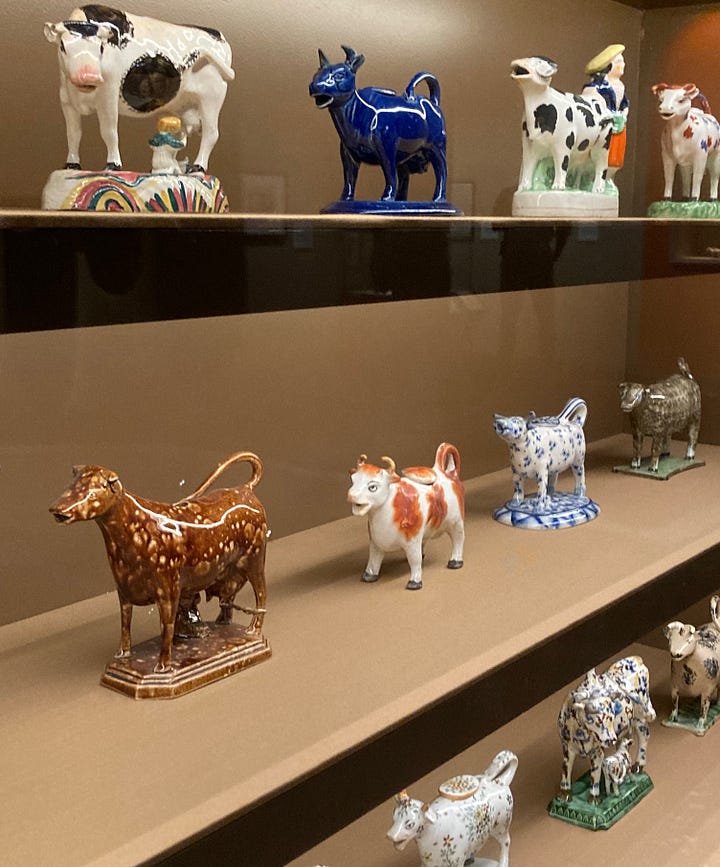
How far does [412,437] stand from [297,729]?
2.59ft

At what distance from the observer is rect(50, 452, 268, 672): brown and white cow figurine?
931 mm

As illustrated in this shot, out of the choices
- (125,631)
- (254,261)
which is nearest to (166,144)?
(254,261)

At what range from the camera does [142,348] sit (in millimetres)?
1231

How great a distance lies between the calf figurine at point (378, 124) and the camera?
1175 mm

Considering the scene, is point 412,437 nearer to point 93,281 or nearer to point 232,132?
point 232,132

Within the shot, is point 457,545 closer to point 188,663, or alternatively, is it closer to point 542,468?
point 542,468

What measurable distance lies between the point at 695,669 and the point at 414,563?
68cm

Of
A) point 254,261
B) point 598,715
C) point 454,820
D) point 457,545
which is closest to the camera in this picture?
point 254,261

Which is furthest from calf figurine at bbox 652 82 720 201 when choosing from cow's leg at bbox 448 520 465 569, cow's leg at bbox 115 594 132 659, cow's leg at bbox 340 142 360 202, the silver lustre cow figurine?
cow's leg at bbox 115 594 132 659

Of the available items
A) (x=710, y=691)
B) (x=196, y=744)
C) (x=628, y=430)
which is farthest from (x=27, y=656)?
(x=628, y=430)

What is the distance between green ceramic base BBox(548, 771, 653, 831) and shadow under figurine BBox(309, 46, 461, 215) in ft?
2.59

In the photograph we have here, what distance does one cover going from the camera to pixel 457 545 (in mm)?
1312

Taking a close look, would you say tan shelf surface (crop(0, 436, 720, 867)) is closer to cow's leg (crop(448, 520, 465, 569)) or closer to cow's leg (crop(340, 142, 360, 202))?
cow's leg (crop(448, 520, 465, 569))

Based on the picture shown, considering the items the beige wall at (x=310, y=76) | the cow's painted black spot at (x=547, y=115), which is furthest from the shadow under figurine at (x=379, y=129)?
the cow's painted black spot at (x=547, y=115)
